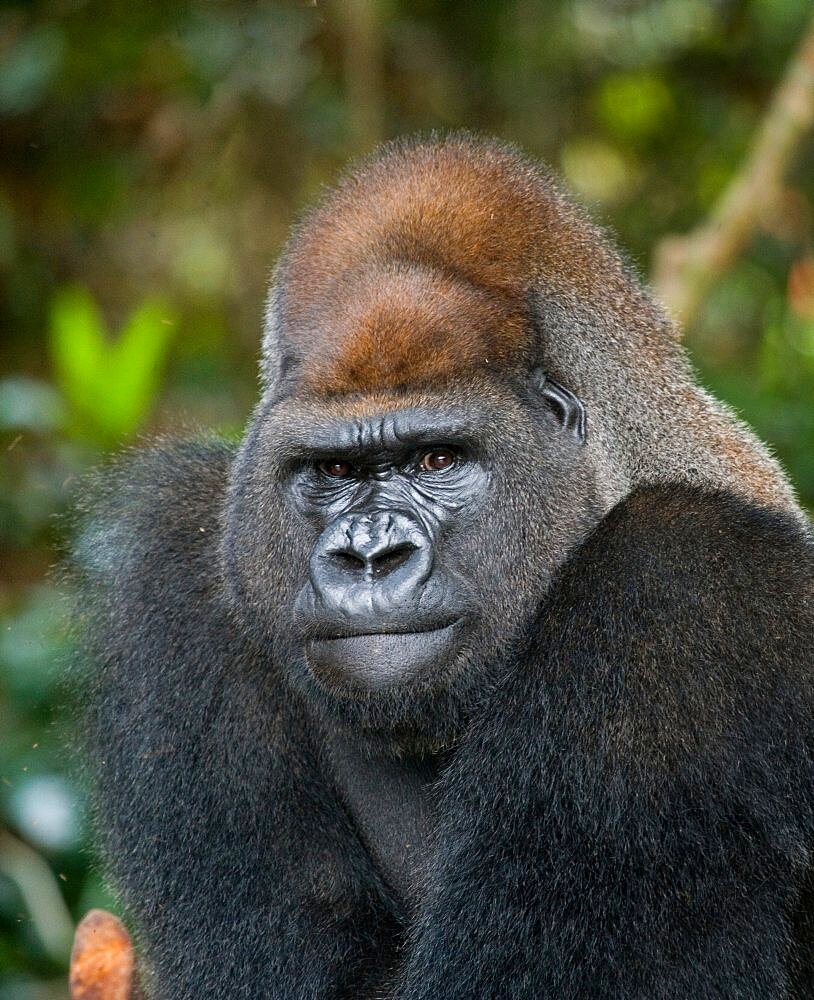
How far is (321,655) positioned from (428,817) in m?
0.63

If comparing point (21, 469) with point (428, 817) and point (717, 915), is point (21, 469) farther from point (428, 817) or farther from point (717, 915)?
point (717, 915)

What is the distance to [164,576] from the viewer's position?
396 cm

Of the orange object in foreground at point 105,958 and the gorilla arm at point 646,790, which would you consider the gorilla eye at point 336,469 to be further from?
the orange object in foreground at point 105,958

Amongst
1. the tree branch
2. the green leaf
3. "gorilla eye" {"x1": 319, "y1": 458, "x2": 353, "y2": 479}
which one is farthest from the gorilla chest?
the tree branch

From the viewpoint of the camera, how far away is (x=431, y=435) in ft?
10.8

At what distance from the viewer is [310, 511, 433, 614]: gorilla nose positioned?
316 cm

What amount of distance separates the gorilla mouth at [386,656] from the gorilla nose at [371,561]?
85mm

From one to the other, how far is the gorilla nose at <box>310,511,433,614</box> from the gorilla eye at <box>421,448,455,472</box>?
0.17 metres

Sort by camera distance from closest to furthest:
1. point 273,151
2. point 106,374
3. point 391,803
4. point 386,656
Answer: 1. point 386,656
2. point 391,803
3. point 106,374
4. point 273,151

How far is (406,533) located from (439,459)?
244mm

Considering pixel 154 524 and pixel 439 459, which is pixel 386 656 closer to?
pixel 439 459

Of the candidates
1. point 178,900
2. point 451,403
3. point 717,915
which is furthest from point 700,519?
point 178,900

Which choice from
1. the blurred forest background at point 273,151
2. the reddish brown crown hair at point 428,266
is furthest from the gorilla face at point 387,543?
the blurred forest background at point 273,151

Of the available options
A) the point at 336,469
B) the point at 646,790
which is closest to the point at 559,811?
the point at 646,790
